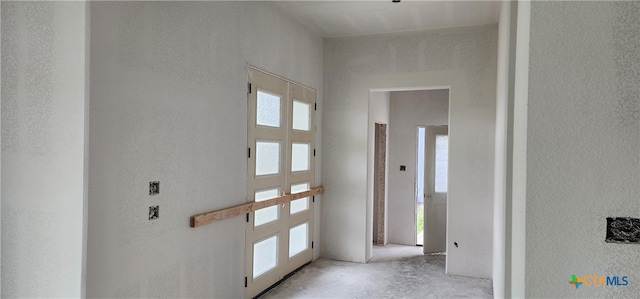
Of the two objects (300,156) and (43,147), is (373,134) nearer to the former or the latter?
(300,156)

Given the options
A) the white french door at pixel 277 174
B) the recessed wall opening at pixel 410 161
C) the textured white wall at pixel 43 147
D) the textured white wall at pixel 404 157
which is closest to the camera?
the textured white wall at pixel 43 147

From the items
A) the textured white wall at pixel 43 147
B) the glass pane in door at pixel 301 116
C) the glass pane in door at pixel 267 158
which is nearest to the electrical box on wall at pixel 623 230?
the textured white wall at pixel 43 147

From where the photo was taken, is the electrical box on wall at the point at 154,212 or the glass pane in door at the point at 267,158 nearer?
the electrical box on wall at the point at 154,212

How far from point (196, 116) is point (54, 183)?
1.10 m

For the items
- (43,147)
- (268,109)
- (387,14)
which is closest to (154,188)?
(43,147)

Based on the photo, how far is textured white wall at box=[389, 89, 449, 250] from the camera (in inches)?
253

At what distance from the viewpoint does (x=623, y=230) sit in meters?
1.43

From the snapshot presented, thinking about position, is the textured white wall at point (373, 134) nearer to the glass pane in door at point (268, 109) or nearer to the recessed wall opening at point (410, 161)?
the recessed wall opening at point (410, 161)

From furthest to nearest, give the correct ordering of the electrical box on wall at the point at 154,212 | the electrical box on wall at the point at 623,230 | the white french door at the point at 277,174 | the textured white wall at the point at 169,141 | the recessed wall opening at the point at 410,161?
the recessed wall opening at the point at 410,161, the white french door at the point at 277,174, the electrical box on wall at the point at 154,212, the textured white wall at the point at 169,141, the electrical box on wall at the point at 623,230

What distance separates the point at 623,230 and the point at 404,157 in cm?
512

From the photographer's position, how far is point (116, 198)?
94.0 inches

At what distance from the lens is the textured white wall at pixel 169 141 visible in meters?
2.30

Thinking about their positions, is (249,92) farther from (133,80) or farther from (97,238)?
(97,238)

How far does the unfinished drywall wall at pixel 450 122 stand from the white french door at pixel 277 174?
0.42 metres
